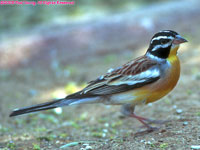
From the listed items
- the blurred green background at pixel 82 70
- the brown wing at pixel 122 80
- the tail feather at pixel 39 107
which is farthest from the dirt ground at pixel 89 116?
the brown wing at pixel 122 80

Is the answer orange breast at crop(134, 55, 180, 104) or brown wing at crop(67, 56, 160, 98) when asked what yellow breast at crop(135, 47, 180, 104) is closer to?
orange breast at crop(134, 55, 180, 104)

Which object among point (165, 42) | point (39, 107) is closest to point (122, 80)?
point (165, 42)

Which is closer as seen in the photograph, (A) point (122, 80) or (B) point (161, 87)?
(B) point (161, 87)

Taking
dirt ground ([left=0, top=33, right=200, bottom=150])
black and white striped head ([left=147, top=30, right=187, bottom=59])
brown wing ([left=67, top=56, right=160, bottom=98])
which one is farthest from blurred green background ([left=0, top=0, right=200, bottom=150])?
black and white striped head ([left=147, top=30, right=187, bottom=59])

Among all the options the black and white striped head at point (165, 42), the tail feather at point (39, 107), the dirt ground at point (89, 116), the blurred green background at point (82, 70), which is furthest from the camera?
the blurred green background at point (82, 70)

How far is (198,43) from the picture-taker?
9.95 metres

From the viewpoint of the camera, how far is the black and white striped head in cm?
516

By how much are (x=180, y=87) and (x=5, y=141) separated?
12.4 feet

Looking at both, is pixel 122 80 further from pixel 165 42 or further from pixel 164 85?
pixel 165 42

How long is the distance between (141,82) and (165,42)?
0.73 m

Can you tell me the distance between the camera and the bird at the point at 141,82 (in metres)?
5.09

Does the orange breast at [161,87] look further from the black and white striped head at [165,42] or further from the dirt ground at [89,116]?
the dirt ground at [89,116]

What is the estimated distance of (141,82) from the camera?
516 centimetres

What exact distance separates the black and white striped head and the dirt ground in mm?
1161
